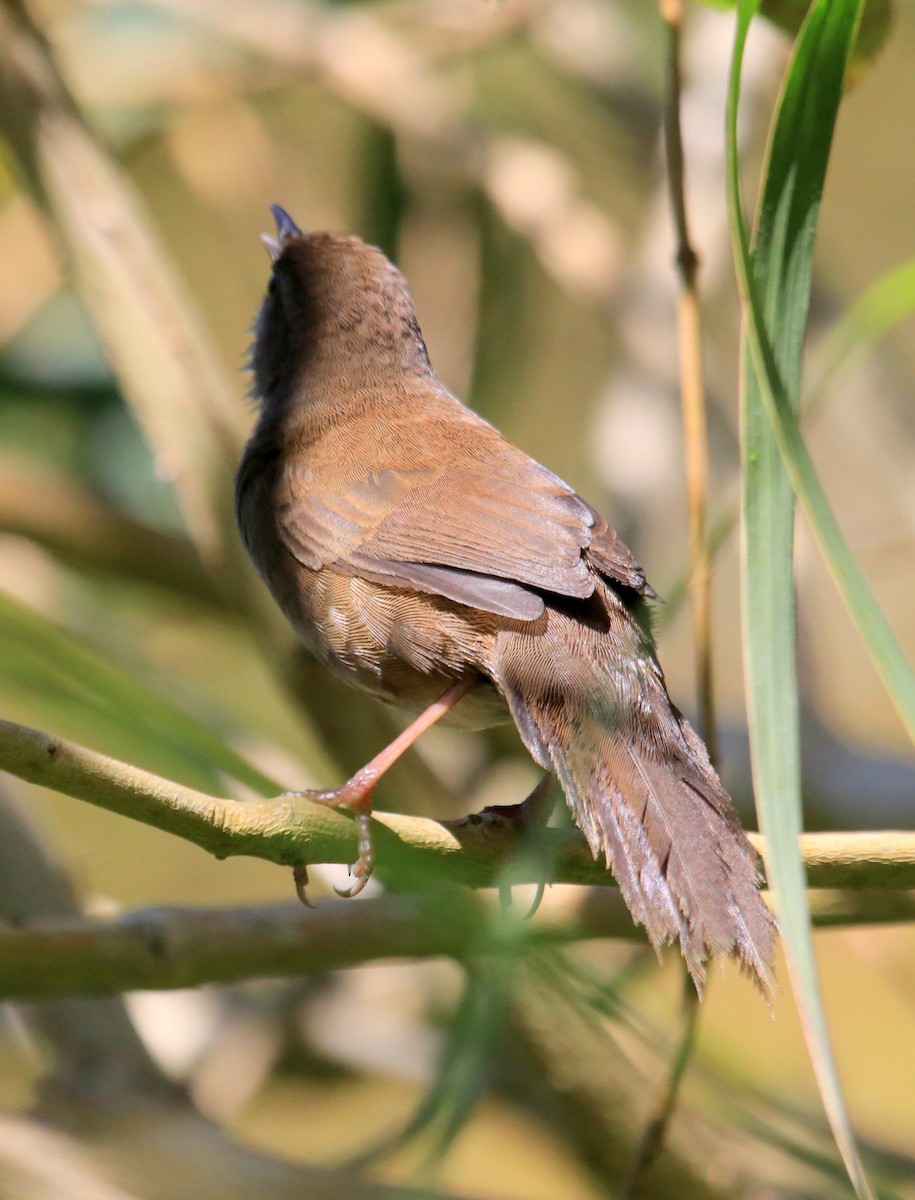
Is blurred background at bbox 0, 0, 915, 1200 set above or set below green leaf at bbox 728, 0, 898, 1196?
below

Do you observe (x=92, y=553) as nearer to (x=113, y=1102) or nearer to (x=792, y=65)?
(x=113, y=1102)

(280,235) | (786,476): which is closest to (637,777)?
(786,476)

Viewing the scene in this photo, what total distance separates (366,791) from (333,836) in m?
0.51

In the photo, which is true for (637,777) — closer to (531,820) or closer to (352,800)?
(531,820)

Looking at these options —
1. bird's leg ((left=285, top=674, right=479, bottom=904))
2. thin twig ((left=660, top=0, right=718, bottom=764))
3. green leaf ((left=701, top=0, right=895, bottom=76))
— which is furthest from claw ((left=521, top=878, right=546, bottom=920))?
green leaf ((left=701, top=0, right=895, bottom=76))

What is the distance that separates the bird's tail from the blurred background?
3.17 ft

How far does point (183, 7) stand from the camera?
550 centimetres

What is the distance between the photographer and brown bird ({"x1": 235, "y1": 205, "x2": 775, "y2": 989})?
2400mm

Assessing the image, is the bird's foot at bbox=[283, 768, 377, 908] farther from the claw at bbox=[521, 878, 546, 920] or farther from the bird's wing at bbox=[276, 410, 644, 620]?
the bird's wing at bbox=[276, 410, 644, 620]

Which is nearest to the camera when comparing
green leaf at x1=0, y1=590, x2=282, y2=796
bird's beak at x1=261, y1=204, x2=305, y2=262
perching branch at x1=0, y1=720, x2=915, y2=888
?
green leaf at x1=0, y1=590, x2=282, y2=796

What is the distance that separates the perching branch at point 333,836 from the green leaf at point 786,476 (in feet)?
1.68

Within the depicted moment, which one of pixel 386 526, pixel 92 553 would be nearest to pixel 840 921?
pixel 386 526

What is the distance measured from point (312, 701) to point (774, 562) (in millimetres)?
2057

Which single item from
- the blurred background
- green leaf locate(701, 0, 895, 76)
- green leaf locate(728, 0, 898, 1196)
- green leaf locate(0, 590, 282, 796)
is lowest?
the blurred background
